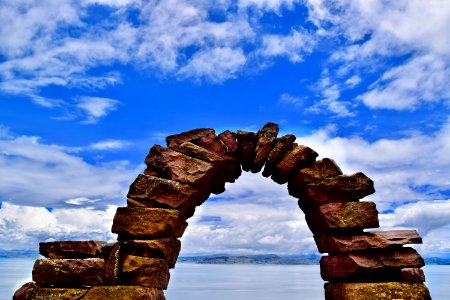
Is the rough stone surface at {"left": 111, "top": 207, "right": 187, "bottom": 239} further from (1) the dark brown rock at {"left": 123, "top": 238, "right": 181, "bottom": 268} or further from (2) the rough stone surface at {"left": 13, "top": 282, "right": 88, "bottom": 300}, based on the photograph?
(2) the rough stone surface at {"left": 13, "top": 282, "right": 88, "bottom": 300}

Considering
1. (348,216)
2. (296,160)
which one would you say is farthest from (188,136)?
(348,216)

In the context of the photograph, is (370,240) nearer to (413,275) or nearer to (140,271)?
(413,275)

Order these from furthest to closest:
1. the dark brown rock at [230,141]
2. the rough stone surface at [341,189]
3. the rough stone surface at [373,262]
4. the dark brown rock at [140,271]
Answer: the dark brown rock at [230,141] < the rough stone surface at [341,189] < the rough stone surface at [373,262] < the dark brown rock at [140,271]

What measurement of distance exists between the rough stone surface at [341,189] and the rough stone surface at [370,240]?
85 cm

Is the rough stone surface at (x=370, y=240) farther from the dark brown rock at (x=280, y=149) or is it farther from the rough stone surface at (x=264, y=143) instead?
the rough stone surface at (x=264, y=143)

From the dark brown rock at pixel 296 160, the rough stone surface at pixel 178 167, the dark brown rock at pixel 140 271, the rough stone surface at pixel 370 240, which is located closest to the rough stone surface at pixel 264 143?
the dark brown rock at pixel 296 160

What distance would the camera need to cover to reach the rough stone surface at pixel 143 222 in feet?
30.9

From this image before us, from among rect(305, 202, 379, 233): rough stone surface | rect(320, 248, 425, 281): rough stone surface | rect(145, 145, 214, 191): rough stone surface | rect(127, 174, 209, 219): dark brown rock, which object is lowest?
rect(320, 248, 425, 281): rough stone surface

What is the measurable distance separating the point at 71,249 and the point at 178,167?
2.92 metres

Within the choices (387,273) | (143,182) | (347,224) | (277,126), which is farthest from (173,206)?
(387,273)

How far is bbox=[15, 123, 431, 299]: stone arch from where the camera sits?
9.16 meters

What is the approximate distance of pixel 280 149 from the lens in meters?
10.7

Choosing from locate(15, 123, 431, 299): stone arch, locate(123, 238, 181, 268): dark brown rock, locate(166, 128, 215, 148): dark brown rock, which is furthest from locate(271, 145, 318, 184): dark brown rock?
locate(123, 238, 181, 268): dark brown rock

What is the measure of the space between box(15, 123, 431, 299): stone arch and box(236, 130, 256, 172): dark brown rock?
0.08 ft
